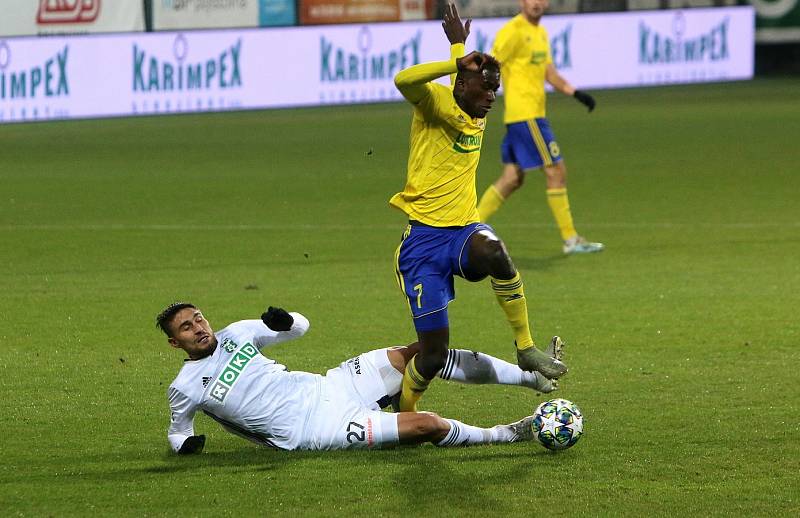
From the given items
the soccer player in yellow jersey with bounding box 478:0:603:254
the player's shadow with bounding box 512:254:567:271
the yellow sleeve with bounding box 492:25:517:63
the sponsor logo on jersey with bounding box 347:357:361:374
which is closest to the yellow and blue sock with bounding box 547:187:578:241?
the soccer player in yellow jersey with bounding box 478:0:603:254

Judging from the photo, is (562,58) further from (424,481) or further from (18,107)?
(424,481)

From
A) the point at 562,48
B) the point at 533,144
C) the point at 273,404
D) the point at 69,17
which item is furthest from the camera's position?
the point at 562,48

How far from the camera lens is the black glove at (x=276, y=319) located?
659cm

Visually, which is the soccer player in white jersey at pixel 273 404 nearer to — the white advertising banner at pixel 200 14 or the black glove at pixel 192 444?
the black glove at pixel 192 444

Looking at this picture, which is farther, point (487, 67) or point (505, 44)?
point (505, 44)

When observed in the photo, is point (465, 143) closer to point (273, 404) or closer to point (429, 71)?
point (429, 71)

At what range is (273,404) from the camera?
643 centimetres

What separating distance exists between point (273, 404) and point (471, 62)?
1764 mm

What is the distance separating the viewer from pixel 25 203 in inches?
637

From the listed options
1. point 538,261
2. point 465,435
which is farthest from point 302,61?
point 465,435

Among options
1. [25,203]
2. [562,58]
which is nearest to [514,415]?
[25,203]

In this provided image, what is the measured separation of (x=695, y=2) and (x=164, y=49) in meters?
13.0

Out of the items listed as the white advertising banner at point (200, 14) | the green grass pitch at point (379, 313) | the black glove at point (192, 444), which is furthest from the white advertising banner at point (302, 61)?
the black glove at point (192, 444)

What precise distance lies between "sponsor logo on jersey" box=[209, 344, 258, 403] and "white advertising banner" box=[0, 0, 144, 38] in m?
19.0
